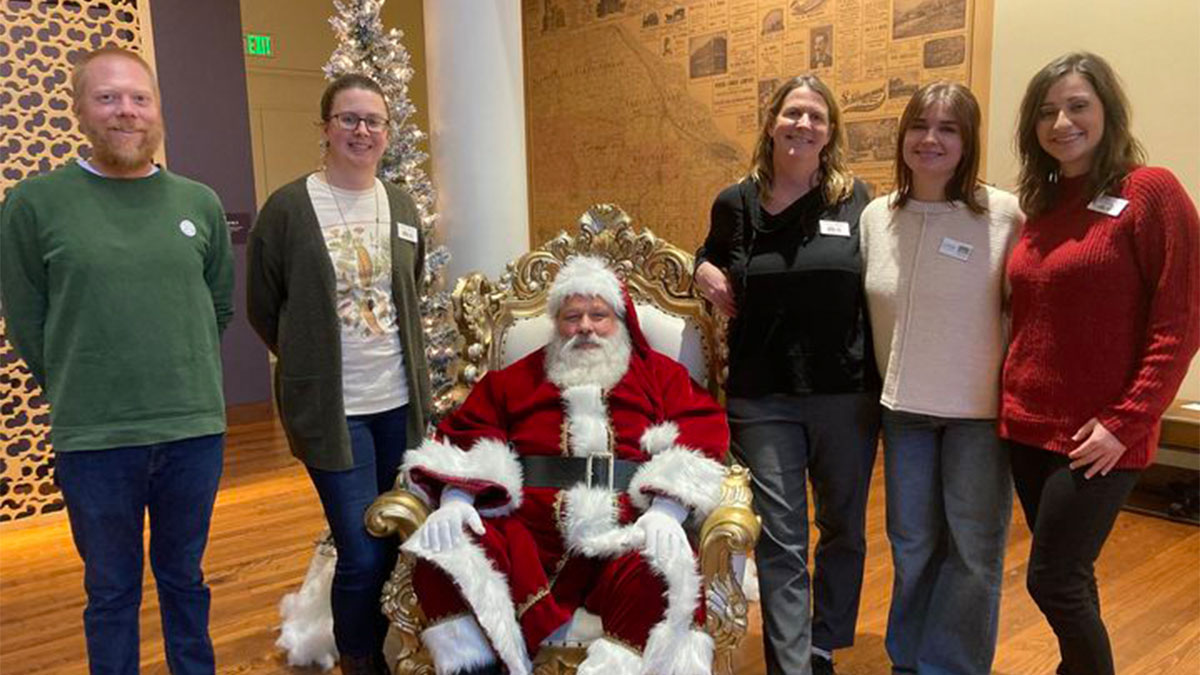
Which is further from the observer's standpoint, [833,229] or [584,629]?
[833,229]

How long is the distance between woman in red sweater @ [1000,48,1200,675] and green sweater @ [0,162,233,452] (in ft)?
6.98

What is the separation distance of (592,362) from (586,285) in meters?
0.23

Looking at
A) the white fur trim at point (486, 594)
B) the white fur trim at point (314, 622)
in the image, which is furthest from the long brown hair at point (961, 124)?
the white fur trim at point (314, 622)

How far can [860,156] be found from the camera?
505 cm

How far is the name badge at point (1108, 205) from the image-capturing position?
6.32 feet

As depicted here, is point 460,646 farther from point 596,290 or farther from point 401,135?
point 401,135

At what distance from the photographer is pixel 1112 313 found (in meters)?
1.94

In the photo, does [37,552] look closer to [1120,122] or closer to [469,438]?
[469,438]

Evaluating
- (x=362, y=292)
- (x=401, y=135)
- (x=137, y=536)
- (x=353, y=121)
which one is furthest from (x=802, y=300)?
(x=137, y=536)

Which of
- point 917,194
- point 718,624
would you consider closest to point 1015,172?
point 917,194

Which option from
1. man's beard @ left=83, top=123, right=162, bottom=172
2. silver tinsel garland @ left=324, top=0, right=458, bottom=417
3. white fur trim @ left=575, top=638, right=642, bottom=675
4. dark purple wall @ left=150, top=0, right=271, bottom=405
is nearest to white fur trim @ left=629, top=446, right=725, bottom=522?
white fur trim @ left=575, top=638, right=642, bottom=675

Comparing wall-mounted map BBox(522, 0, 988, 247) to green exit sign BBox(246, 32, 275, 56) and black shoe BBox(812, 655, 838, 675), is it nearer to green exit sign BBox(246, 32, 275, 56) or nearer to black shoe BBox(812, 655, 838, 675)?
green exit sign BBox(246, 32, 275, 56)

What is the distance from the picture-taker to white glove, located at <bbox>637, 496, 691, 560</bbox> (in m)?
2.01

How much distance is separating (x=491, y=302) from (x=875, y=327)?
1228mm
